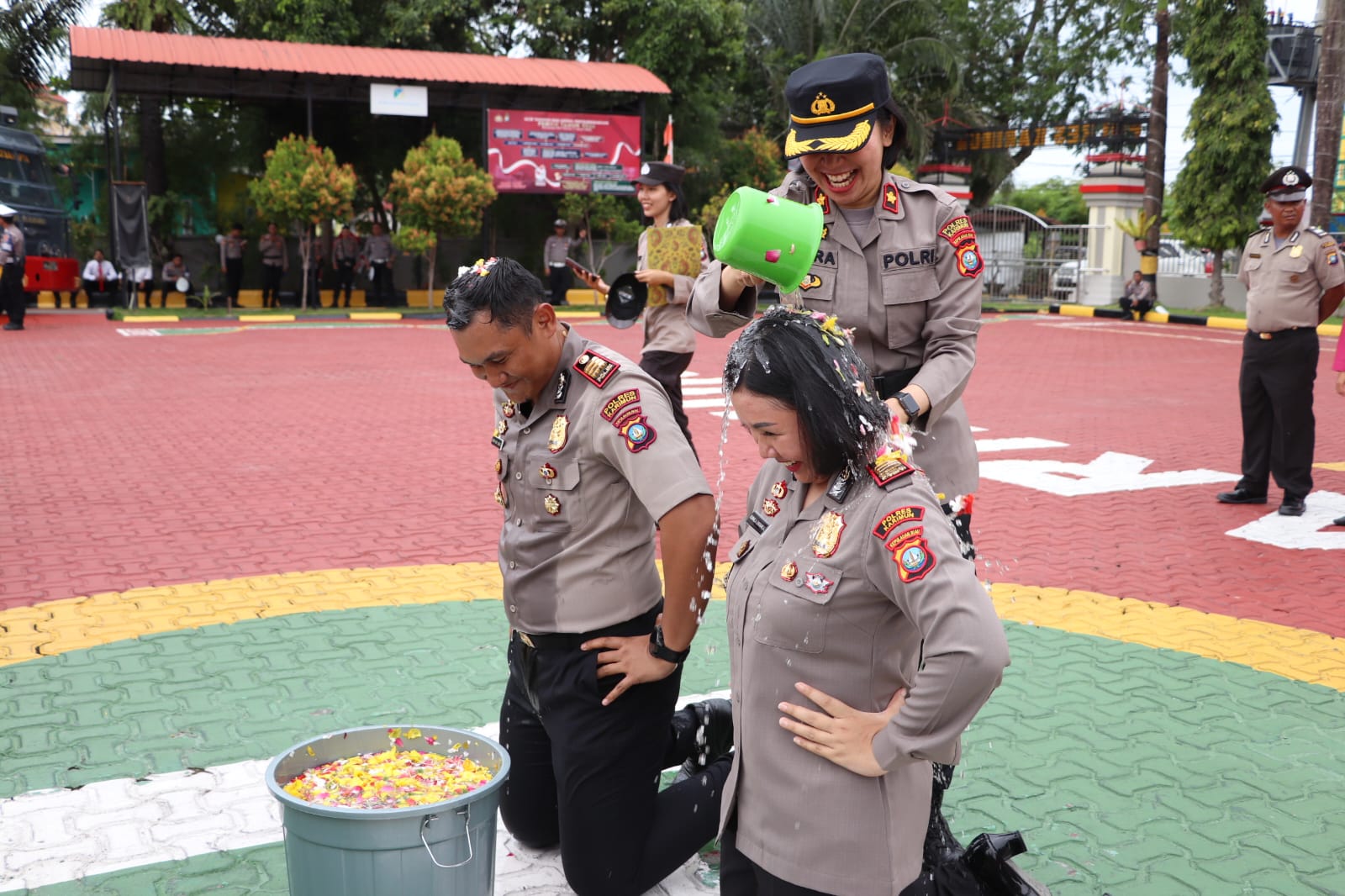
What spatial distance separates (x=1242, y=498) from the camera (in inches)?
313

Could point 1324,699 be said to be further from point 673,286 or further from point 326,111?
point 326,111

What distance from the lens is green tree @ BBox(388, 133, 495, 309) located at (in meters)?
23.4

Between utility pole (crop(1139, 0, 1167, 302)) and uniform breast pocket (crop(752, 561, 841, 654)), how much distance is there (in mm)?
26691

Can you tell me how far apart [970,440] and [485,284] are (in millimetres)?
1385

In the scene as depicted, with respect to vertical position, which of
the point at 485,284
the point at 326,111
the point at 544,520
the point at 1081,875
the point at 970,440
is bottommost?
the point at 1081,875

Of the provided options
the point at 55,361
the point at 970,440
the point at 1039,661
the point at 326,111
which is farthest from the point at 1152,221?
the point at 970,440

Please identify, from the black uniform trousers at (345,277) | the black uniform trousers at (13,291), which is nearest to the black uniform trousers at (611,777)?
the black uniform trousers at (13,291)

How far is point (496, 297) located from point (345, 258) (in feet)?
78.5

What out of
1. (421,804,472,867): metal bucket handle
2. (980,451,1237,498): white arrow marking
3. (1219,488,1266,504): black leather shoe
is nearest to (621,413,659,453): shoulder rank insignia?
(421,804,472,867): metal bucket handle

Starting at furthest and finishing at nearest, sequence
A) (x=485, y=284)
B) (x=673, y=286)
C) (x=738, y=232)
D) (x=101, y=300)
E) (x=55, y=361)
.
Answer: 1. (x=101, y=300)
2. (x=55, y=361)
3. (x=673, y=286)
4. (x=485, y=284)
5. (x=738, y=232)

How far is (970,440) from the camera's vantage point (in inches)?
129

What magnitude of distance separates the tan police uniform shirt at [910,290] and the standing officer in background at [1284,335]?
490 centimetres

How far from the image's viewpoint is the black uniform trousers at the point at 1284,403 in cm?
753

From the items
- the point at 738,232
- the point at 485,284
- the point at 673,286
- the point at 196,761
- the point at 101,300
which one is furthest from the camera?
the point at 101,300
